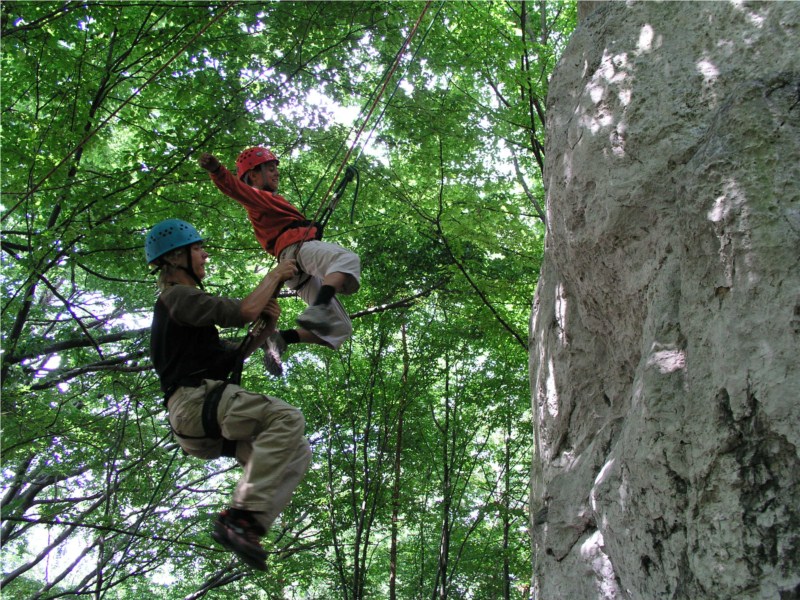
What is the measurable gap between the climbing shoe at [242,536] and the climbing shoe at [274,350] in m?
1.18

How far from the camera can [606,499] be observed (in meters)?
3.17

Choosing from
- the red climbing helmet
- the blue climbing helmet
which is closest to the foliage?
the red climbing helmet

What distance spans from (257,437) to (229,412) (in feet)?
0.61

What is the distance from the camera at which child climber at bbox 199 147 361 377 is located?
4188 millimetres

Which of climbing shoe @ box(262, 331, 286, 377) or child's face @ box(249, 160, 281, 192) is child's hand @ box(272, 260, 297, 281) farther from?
child's face @ box(249, 160, 281, 192)

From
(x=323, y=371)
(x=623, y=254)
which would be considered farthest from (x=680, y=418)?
(x=323, y=371)

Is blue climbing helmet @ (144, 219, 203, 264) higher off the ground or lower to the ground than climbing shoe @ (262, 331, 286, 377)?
higher

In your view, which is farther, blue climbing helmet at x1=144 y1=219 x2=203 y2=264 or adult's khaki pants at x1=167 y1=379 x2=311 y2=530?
blue climbing helmet at x1=144 y1=219 x2=203 y2=264

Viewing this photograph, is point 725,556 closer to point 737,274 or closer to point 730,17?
point 737,274

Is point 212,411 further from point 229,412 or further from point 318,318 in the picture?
point 318,318

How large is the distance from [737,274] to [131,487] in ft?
28.1

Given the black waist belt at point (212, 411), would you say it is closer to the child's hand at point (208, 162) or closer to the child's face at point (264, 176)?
the child's hand at point (208, 162)

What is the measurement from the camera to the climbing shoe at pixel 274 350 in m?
4.10

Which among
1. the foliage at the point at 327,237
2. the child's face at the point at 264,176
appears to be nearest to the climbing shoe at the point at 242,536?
the child's face at the point at 264,176
